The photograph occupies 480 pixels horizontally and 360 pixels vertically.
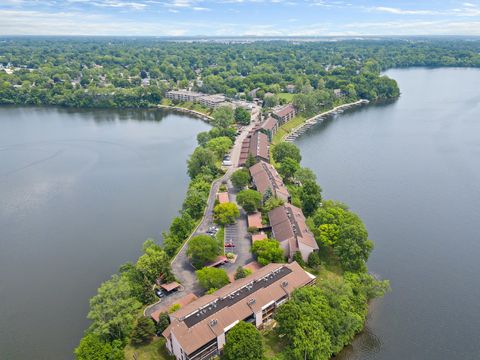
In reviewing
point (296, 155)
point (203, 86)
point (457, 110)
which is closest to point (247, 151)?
point (296, 155)

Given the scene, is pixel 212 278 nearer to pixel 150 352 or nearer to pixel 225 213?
pixel 150 352

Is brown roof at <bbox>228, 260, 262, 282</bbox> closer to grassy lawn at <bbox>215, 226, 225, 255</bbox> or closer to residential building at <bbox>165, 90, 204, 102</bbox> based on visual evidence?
grassy lawn at <bbox>215, 226, 225, 255</bbox>

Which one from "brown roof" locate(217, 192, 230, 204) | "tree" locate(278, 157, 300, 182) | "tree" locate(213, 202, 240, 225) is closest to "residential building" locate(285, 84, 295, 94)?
"tree" locate(278, 157, 300, 182)

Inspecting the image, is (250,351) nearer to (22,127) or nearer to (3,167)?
(3,167)

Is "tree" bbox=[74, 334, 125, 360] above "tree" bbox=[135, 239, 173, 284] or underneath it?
underneath

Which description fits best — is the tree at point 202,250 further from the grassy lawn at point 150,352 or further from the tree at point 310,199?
the tree at point 310,199

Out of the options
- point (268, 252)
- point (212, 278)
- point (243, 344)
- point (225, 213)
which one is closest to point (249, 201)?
point (225, 213)

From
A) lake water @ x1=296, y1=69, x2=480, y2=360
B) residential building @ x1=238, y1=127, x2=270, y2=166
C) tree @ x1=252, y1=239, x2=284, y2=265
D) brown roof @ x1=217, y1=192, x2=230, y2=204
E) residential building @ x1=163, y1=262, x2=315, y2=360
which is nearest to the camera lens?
residential building @ x1=163, y1=262, x2=315, y2=360

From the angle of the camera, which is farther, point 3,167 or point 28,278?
point 3,167

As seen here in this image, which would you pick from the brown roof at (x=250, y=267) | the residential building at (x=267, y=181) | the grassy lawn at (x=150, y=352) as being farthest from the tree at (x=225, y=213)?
the grassy lawn at (x=150, y=352)
